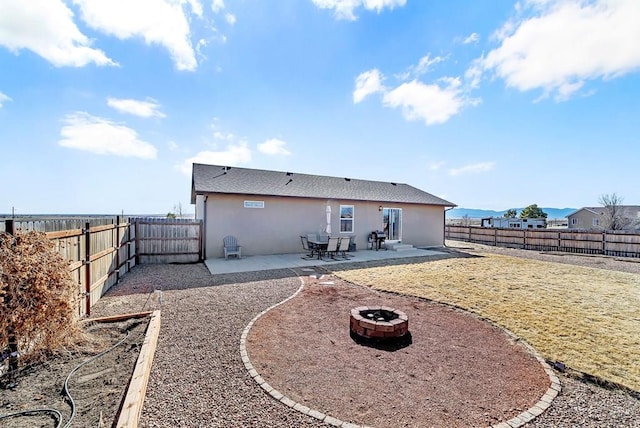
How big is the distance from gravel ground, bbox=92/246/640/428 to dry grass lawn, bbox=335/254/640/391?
821mm

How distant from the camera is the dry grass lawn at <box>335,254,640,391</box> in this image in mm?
3682

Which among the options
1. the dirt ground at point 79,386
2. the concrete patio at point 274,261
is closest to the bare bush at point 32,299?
the dirt ground at point 79,386

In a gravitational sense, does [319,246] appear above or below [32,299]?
below

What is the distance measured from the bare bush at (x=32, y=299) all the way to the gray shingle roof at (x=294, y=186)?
7.38m

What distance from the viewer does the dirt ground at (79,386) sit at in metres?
2.32

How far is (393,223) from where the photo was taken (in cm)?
1636

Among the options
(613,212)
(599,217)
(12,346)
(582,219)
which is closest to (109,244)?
(12,346)

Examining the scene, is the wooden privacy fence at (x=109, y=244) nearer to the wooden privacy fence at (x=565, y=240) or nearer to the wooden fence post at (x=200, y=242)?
the wooden fence post at (x=200, y=242)

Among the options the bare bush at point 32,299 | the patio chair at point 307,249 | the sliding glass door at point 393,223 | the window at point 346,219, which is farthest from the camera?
the sliding glass door at point 393,223

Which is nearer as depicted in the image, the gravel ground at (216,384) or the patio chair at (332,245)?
the gravel ground at (216,384)

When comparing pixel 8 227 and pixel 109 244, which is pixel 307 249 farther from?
pixel 8 227

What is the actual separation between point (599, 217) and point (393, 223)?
119ft

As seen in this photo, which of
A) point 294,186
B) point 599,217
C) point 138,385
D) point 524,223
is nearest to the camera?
point 138,385

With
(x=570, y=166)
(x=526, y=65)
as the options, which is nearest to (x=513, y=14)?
(x=526, y=65)
